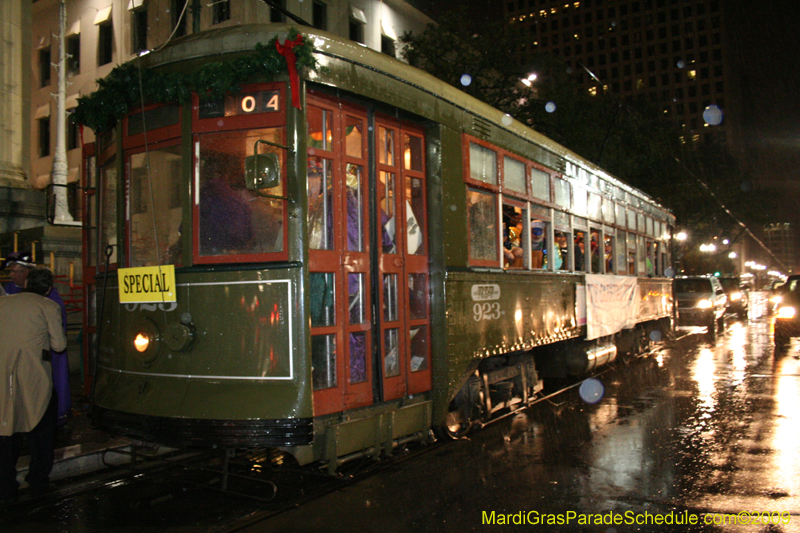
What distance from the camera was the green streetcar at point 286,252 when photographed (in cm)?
446

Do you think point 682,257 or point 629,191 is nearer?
point 629,191

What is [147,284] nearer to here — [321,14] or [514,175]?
[514,175]

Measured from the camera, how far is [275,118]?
4.55 meters

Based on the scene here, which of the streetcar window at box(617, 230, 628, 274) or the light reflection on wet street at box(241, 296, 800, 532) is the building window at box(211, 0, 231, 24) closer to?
the streetcar window at box(617, 230, 628, 274)

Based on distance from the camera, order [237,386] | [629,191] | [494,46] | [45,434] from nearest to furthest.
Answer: [237,386] → [45,434] → [629,191] → [494,46]

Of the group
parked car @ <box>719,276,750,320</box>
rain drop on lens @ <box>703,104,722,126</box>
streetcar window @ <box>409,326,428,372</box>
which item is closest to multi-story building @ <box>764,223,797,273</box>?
rain drop on lens @ <box>703,104,722,126</box>

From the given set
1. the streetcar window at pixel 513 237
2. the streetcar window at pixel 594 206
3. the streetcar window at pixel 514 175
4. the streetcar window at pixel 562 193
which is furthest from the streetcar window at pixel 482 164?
the streetcar window at pixel 594 206

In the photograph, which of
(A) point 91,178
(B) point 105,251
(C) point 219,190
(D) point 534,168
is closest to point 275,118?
(C) point 219,190

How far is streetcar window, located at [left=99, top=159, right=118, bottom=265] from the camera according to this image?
529cm

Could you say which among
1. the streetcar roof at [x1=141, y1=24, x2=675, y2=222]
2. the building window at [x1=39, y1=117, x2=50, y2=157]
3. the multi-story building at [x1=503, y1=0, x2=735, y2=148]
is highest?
the multi-story building at [x1=503, y1=0, x2=735, y2=148]

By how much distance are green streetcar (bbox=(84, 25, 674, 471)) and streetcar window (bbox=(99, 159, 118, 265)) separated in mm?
17

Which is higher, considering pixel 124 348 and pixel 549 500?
pixel 124 348

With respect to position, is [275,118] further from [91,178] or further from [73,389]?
[73,389]

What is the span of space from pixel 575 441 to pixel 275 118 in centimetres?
425
